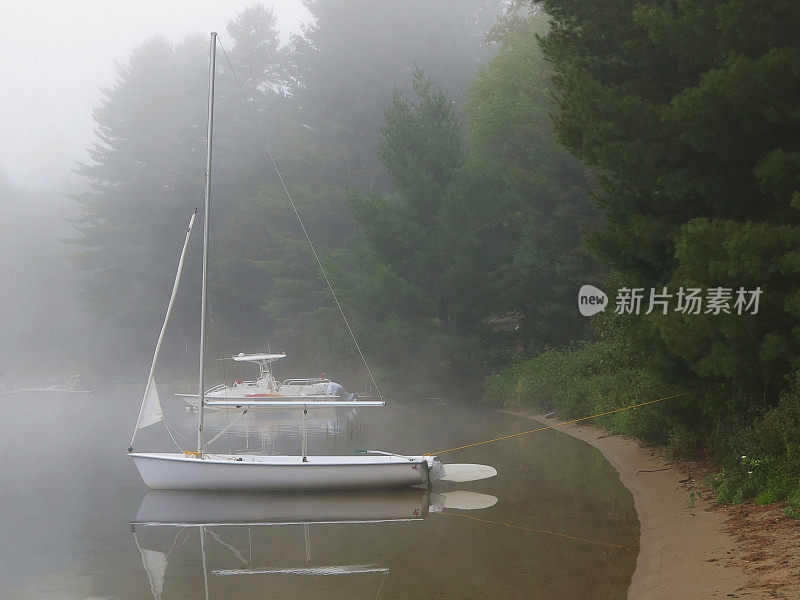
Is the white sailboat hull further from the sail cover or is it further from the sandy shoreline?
the sandy shoreline

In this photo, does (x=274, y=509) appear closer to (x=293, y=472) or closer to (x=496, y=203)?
(x=293, y=472)

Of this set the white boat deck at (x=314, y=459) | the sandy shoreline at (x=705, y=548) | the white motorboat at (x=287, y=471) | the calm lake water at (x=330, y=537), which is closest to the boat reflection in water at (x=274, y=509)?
the calm lake water at (x=330, y=537)

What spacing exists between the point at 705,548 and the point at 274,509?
27.2ft

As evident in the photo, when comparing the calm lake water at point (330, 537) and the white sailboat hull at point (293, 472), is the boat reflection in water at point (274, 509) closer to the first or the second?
the calm lake water at point (330, 537)

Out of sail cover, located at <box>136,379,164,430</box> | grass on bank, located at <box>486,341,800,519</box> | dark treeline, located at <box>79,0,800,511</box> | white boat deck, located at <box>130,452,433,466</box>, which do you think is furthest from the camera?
sail cover, located at <box>136,379,164,430</box>

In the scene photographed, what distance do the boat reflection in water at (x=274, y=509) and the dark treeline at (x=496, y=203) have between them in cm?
477

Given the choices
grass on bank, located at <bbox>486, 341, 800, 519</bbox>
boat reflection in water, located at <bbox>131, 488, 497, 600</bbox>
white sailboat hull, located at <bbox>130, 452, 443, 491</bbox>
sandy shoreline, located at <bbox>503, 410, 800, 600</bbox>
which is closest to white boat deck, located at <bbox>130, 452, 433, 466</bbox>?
white sailboat hull, located at <bbox>130, 452, 443, 491</bbox>

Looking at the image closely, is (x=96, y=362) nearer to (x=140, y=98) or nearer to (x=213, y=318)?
(x=213, y=318)

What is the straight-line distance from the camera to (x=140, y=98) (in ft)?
Result: 209

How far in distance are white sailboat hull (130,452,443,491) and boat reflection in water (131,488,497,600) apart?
232mm

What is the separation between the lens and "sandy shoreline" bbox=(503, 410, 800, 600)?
9.47m

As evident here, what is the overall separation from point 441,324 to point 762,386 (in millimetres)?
26216

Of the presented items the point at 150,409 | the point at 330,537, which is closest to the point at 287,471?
the point at 330,537

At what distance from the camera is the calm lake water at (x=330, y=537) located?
11.5 meters
